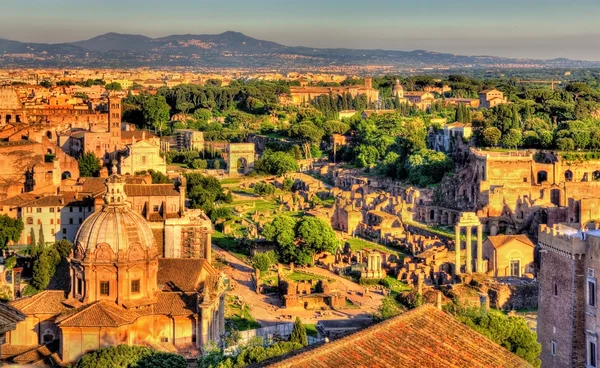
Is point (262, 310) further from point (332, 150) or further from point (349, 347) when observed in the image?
point (332, 150)

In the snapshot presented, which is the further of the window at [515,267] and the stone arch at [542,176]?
the stone arch at [542,176]

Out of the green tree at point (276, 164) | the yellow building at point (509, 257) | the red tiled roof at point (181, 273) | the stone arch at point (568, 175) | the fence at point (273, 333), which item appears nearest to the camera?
the red tiled roof at point (181, 273)

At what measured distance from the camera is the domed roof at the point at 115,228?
92.6 ft

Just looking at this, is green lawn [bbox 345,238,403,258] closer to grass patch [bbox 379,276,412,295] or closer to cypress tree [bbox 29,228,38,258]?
grass patch [bbox 379,276,412,295]

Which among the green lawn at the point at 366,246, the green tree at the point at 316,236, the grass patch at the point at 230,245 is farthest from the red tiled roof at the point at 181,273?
the green lawn at the point at 366,246

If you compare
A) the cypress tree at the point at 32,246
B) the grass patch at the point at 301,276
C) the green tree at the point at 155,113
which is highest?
the green tree at the point at 155,113

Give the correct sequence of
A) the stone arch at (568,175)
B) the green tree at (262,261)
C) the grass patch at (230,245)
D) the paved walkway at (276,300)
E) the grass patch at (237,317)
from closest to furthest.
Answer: the grass patch at (237,317) < the paved walkway at (276,300) < the green tree at (262,261) < the grass patch at (230,245) < the stone arch at (568,175)

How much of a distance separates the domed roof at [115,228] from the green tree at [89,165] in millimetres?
32072

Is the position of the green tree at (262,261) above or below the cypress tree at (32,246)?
below

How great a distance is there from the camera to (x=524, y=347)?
84.2 feet

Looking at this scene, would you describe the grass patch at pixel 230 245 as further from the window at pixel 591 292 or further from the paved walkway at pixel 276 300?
the window at pixel 591 292

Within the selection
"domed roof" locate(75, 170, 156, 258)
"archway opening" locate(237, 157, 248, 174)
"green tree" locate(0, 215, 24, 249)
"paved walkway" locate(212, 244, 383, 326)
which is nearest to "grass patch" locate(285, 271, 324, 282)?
"paved walkway" locate(212, 244, 383, 326)

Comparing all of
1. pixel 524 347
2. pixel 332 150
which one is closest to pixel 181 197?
pixel 524 347

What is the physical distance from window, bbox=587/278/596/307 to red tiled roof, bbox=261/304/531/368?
9.81 metres
